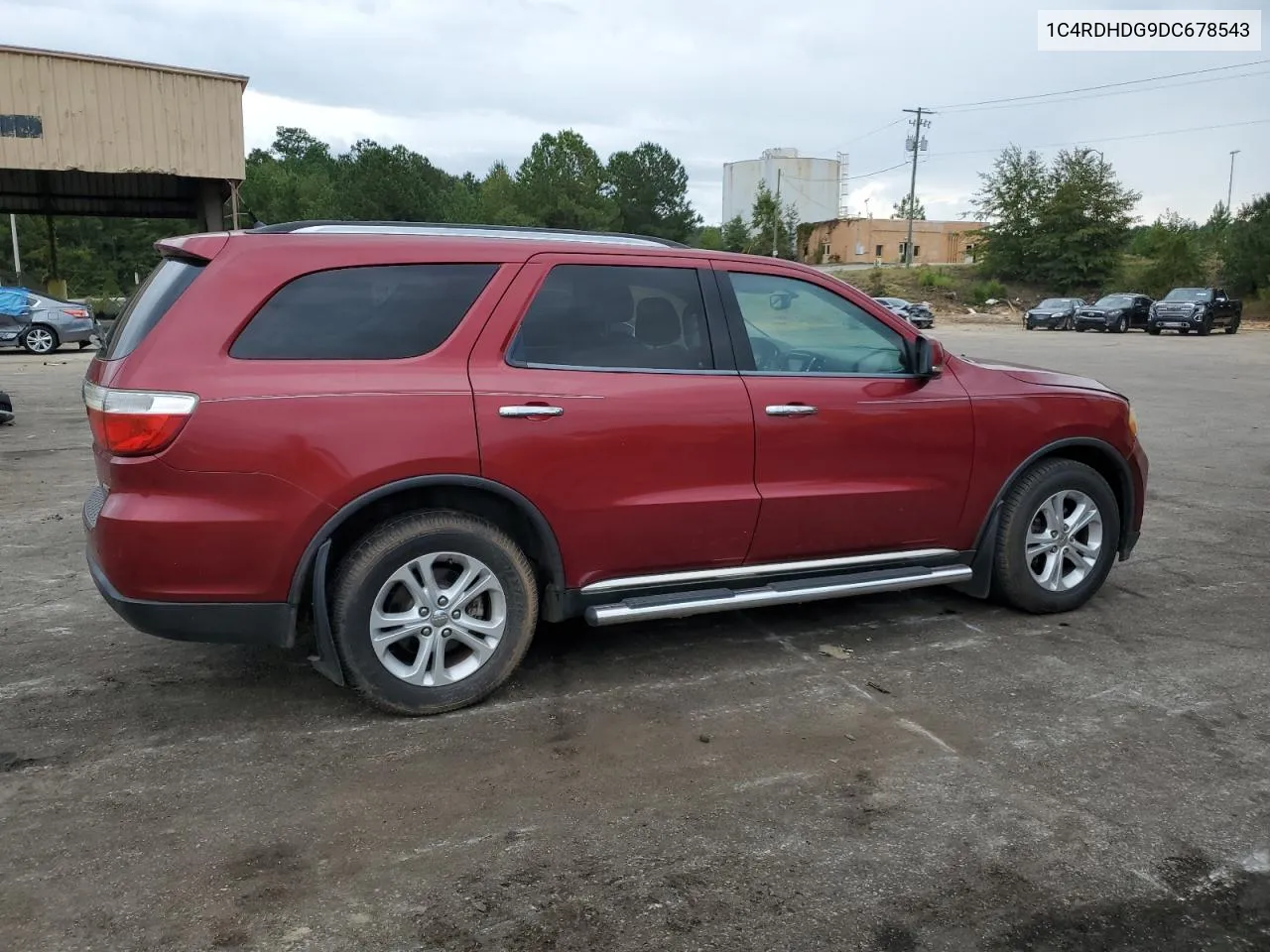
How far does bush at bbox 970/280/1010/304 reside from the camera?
56.8 m

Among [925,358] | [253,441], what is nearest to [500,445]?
[253,441]

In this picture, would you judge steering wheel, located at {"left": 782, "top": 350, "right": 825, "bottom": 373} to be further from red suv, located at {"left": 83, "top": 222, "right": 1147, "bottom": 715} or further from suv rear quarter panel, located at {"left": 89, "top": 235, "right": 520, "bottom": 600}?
suv rear quarter panel, located at {"left": 89, "top": 235, "right": 520, "bottom": 600}

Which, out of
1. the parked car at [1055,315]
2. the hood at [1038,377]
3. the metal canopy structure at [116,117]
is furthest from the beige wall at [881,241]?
the hood at [1038,377]

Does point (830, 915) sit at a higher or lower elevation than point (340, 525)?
lower

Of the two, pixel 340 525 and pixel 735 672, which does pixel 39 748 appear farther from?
pixel 735 672

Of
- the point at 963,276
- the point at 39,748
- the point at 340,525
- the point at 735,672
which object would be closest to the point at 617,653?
the point at 735,672

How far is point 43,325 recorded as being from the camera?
22375 millimetres

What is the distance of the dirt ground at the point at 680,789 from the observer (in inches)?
108

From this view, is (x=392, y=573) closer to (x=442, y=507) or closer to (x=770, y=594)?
(x=442, y=507)

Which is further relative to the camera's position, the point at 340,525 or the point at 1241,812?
the point at 340,525

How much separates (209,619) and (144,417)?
0.75 metres

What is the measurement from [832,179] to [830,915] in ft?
355

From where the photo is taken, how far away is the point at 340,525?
12.3 feet

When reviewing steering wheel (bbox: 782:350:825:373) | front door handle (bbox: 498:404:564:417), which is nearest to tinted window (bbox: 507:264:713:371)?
front door handle (bbox: 498:404:564:417)
